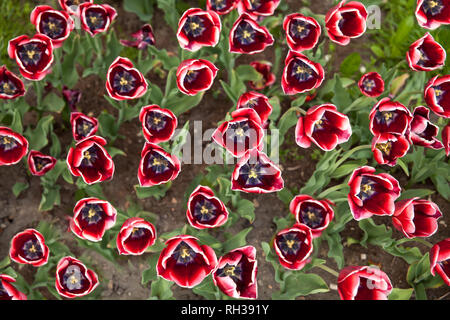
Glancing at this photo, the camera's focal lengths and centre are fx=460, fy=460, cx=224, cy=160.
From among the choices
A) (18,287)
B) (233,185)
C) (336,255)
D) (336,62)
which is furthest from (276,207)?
(18,287)

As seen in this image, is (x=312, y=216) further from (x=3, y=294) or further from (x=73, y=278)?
(x=3, y=294)

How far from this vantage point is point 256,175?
79.1 inches

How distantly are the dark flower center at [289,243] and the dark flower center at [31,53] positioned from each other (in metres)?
1.47

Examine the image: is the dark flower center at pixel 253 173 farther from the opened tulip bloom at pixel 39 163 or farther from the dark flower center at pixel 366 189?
the opened tulip bloom at pixel 39 163

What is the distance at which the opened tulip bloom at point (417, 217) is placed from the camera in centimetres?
194

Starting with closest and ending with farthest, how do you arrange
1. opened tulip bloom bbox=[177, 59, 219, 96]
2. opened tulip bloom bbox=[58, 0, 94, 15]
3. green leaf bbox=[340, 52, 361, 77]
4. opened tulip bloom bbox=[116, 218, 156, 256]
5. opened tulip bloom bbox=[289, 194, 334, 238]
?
opened tulip bloom bbox=[116, 218, 156, 256] → opened tulip bloom bbox=[177, 59, 219, 96] → opened tulip bloom bbox=[289, 194, 334, 238] → opened tulip bloom bbox=[58, 0, 94, 15] → green leaf bbox=[340, 52, 361, 77]

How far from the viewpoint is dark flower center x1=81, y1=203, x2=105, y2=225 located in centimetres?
202

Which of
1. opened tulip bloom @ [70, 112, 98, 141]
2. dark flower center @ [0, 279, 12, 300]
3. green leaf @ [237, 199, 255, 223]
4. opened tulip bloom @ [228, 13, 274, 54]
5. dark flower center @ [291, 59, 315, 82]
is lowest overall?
dark flower center @ [0, 279, 12, 300]

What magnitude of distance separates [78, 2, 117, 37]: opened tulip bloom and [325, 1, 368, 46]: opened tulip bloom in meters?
1.12

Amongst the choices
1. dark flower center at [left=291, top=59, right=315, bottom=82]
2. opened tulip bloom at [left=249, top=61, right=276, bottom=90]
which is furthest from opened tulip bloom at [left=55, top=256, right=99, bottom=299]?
opened tulip bloom at [left=249, top=61, right=276, bottom=90]

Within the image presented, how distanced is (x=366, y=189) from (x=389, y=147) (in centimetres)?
23

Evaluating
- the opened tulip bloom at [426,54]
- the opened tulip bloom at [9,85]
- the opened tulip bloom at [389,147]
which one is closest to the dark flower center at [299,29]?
the opened tulip bloom at [426,54]

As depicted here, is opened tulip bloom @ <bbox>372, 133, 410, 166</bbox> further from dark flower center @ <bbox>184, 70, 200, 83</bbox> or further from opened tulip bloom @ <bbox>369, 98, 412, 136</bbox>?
dark flower center @ <bbox>184, 70, 200, 83</bbox>

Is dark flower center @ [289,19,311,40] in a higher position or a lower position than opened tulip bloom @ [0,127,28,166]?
higher
